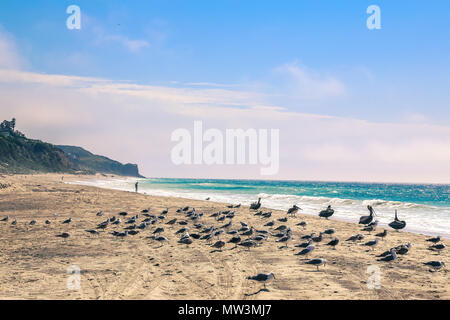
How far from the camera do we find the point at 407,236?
21672 mm

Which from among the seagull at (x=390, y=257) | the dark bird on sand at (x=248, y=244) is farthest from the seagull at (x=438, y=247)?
the dark bird on sand at (x=248, y=244)

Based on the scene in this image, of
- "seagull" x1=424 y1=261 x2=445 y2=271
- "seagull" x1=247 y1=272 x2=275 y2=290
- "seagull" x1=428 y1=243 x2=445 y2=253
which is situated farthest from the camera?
"seagull" x1=428 y1=243 x2=445 y2=253

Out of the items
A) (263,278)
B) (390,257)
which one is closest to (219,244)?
(263,278)

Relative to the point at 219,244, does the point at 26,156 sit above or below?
above

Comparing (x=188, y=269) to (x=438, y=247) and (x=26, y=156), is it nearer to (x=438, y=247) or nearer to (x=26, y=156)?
(x=438, y=247)

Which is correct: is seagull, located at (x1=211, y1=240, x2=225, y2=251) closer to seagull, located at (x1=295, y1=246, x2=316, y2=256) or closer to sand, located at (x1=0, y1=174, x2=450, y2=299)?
sand, located at (x1=0, y1=174, x2=450, y2=299)

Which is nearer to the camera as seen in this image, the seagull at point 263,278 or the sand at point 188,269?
the sand at point 188,269

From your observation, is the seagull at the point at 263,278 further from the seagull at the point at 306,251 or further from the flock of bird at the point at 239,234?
the seagull at the point at 306,251

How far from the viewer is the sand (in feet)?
36.3

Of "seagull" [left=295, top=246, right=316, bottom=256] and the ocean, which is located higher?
"seagull" [left=295, top=246, right=316, bottom=256]

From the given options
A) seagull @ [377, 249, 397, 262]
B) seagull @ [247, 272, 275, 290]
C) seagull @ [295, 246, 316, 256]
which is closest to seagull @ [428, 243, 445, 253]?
seagull @ [377, 249, 397, 262]

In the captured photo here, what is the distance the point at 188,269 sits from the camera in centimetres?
1386

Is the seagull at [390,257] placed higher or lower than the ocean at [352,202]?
higher

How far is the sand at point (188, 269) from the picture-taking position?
1108cm
